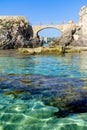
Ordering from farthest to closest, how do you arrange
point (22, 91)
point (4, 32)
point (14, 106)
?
point (4, 32) < point (22, 91) < point (14, 106)

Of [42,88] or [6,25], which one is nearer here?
[42,88]

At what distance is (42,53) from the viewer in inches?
1961

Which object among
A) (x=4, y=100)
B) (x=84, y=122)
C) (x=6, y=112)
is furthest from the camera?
(x=4, y=100)

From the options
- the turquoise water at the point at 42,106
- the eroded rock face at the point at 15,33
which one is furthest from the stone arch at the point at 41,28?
the turquoise water at the point at 42,106

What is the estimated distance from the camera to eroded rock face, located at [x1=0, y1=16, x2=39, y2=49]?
91.9 metres

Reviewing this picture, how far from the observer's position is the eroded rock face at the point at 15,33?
91.9m

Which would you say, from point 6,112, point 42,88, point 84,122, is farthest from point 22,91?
point 84,122

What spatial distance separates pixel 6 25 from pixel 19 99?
291 feet

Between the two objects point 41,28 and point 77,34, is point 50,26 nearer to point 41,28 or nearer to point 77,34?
point 41,28

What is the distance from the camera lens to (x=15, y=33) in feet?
318

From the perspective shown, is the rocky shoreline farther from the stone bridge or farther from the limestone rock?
the stone bridge

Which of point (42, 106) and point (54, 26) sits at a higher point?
point (54, 26)

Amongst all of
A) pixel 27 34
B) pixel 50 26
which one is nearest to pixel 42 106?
pixel 27 34

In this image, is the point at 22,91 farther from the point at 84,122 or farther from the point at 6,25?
the point at 6,25
